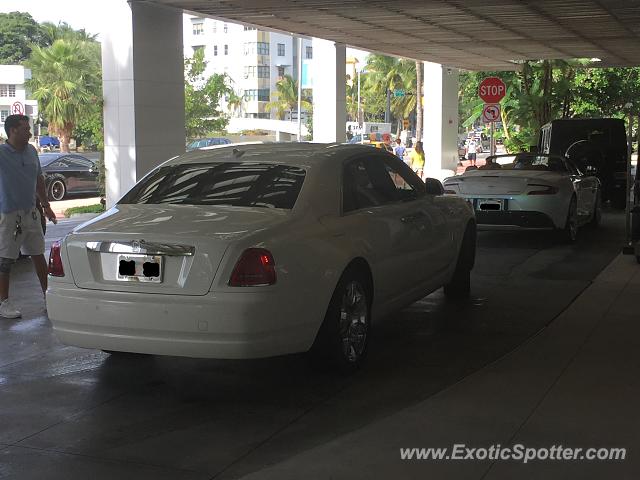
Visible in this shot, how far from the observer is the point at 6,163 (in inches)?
311

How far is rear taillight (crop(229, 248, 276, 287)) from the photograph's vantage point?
17.1 feet

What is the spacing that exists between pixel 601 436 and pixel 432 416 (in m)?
0.93

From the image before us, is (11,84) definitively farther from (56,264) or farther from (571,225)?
(56,264)

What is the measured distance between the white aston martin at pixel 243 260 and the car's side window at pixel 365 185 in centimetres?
1

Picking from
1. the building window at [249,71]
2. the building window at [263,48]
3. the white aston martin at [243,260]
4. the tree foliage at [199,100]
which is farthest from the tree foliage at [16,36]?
the white aston martin at [243,260]

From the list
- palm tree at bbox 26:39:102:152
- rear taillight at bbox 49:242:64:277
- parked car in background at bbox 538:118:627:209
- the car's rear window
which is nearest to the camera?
rear taillight at bbox 49:242:64:277

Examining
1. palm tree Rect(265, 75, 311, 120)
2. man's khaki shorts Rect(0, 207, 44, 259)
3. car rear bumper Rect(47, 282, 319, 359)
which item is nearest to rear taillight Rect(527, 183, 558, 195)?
man's khaki shorts Rect(0, 207, 44, 259)

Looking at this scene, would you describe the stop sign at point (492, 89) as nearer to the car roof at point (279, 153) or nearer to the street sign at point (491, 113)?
the street sign at point (491, 113)

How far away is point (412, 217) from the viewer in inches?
277

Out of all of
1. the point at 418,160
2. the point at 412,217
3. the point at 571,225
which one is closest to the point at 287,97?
the point at 418,160

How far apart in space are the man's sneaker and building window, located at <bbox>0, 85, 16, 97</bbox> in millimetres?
74695

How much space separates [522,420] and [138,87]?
11083 millimetres

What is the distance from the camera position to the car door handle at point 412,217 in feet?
22.6

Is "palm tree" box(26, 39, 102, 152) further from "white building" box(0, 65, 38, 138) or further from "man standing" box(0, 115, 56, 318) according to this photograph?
"man standing" box(0, 115, 56, 318)
